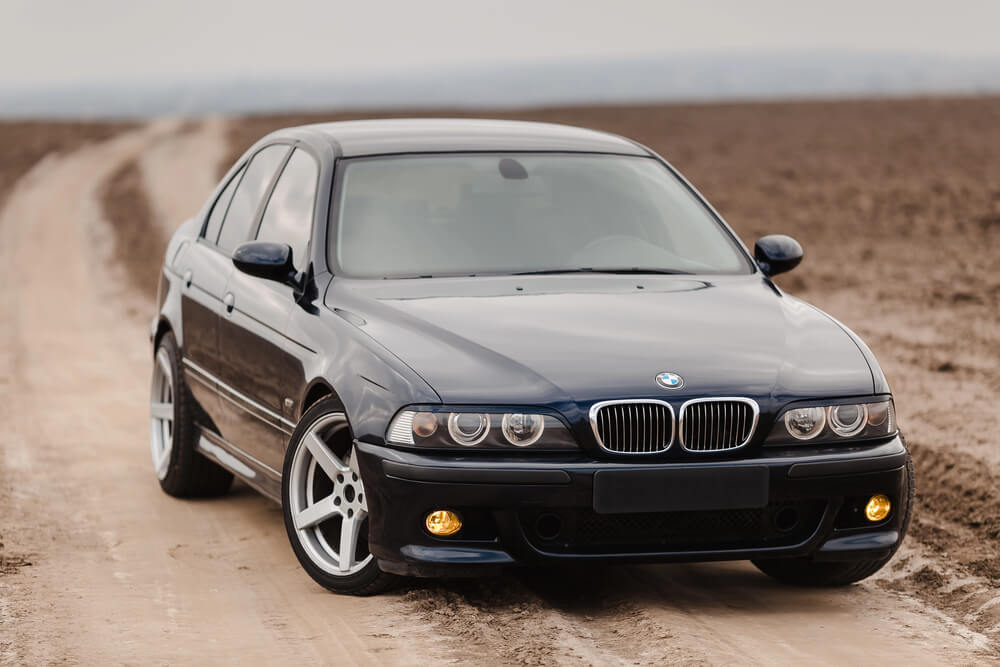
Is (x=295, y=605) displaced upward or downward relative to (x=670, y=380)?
downward

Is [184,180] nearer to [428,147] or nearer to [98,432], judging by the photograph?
[98,432]

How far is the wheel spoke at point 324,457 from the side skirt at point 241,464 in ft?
1.86

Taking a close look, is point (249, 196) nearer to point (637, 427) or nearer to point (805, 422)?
point (637, 427)

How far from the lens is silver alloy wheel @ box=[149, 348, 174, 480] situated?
297 inches

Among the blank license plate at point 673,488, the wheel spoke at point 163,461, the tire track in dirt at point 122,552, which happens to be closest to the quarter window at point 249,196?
the wheel spoke at point 163,461

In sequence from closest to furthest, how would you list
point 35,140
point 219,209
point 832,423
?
point 832,423 < point 219,209 < point 35,140

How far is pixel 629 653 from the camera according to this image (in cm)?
474

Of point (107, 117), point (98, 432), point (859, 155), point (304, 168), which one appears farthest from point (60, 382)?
point (107, 117)

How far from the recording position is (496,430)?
4891 millimetres

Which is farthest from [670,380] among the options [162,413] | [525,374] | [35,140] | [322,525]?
[35,140]

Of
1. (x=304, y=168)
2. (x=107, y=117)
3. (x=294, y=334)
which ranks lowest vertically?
(x=107, y=117)

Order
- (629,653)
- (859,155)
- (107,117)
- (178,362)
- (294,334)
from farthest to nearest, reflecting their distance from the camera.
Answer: (107,117)
(859,155)
(178,362)
(294,334)
(629,653)

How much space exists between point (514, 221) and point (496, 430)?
1581 millimetres

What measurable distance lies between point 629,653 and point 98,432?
5.02 m
